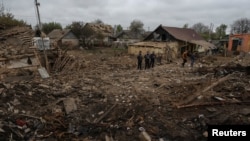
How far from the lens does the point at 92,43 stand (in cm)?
3809

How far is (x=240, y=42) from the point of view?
85.0 feet

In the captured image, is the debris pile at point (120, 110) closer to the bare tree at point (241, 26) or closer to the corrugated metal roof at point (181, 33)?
the corrugated metal roof at point (181, 33)

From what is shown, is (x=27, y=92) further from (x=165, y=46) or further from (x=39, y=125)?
Answer: (x=165, y=46)

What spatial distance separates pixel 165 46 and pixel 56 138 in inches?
810

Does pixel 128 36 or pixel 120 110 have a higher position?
pixel 128 36

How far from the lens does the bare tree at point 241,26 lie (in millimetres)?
55438

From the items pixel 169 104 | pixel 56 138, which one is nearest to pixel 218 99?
pixel 169 104

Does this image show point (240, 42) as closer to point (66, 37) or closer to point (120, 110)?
point (120, 110)

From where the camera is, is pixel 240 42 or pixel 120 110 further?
pixel 240 42

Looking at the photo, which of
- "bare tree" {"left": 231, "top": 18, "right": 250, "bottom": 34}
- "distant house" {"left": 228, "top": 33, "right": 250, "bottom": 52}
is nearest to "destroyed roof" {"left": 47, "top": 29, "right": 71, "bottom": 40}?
"distant house" {"left": 228, "top": 33, "right": 250, "bottom": 52}

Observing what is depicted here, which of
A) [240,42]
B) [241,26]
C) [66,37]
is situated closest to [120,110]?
[240,42]

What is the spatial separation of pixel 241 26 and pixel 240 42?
36011 mm

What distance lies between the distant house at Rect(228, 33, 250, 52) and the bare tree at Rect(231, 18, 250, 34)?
107ft

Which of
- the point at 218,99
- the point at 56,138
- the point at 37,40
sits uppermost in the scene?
the point at 37,40
